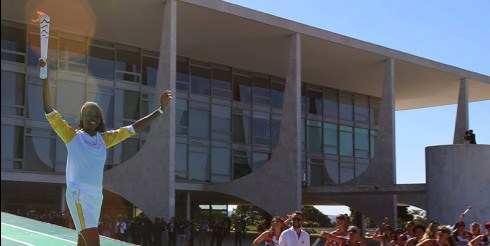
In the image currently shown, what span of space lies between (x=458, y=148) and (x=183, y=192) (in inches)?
598

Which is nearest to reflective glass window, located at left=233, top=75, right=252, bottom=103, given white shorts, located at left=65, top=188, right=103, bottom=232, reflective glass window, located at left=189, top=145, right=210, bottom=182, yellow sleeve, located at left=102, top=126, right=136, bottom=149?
reflective glass window, located at left=189, top=145, right=210, bottom=182

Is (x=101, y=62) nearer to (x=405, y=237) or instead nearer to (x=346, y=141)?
(x=346, y=141)

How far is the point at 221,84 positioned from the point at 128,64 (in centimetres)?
554

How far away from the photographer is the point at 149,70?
3120cm

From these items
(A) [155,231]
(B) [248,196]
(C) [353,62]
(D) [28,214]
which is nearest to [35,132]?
(D) [28,214]

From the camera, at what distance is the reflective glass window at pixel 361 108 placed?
41.5m

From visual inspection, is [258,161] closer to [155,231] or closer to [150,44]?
[150,44]

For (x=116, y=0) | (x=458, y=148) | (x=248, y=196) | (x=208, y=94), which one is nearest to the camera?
(x=458, y=148)

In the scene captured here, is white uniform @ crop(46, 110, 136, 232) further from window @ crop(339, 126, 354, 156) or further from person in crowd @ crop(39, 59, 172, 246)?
window @ crop(339, 126, 354, 156)

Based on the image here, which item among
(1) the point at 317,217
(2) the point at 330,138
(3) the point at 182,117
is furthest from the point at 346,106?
(1) the point at 317,217

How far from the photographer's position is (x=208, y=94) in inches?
1303

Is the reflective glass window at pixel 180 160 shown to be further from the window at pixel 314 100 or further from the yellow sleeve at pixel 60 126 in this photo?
the yellow sleeve at pixel 60 126

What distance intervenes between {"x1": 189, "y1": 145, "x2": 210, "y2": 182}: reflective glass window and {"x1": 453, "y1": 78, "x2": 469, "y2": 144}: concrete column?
1579 cm

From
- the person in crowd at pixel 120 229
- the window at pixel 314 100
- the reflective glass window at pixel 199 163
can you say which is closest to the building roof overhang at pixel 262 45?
the window at pixel 314 100
